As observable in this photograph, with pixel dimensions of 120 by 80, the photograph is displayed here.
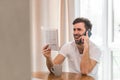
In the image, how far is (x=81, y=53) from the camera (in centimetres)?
242

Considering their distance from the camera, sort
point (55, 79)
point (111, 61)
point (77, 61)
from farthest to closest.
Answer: point (111, 61) → point (77, 61) → point (55, 79)

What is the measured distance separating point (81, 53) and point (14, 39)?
81.3 inches

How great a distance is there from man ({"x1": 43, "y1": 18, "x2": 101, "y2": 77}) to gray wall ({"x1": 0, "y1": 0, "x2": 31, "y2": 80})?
181 cm

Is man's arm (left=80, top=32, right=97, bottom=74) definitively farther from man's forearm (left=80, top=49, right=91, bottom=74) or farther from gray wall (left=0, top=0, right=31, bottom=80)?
gray wall (left=0, top=0, right=31, bottom=80)

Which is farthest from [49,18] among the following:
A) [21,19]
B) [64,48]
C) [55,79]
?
[21,19]

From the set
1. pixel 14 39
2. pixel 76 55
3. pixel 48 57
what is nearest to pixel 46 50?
pixel 48 57

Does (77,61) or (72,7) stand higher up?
(72,7)

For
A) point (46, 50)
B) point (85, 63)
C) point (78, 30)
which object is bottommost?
point (85, 63)

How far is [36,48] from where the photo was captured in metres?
3.02

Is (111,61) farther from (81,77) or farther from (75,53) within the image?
(81,77)

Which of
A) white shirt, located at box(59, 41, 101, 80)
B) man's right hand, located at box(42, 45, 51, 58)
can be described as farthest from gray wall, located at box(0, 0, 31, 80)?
white shirt, located at box(59, 41, 101, 80)

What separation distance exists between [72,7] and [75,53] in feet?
3.01

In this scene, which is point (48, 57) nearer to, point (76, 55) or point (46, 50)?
point (46, 50)

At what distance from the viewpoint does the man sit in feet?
7.37
